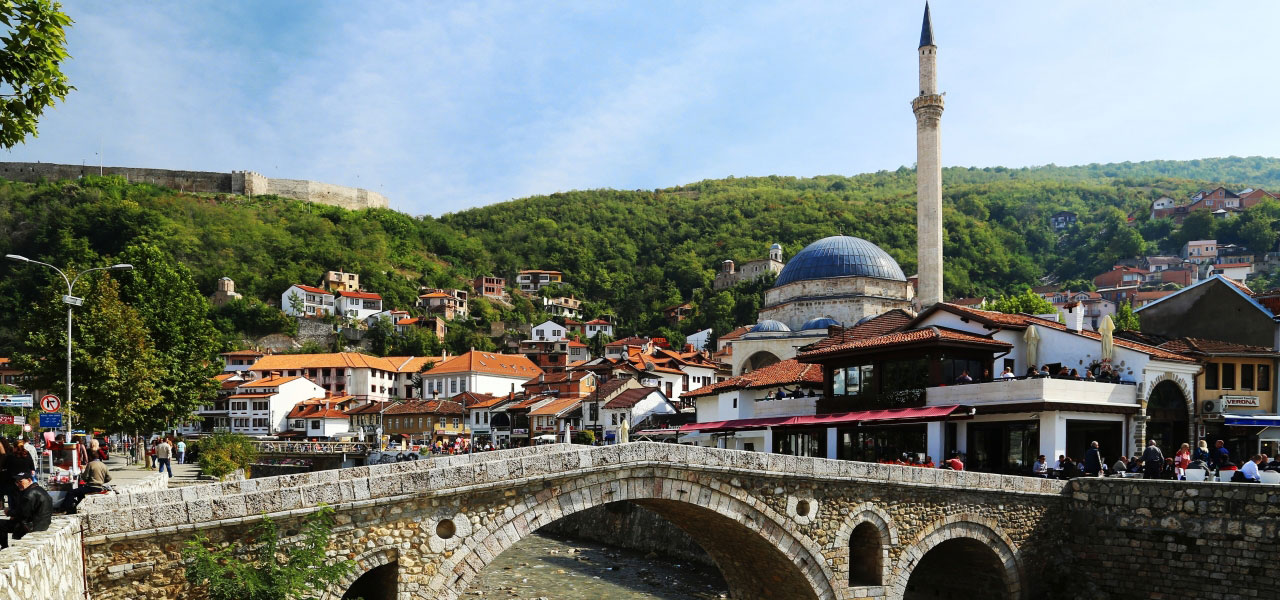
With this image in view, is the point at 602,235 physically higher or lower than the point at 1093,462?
higher

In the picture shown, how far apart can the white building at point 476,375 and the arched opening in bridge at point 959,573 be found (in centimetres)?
5315

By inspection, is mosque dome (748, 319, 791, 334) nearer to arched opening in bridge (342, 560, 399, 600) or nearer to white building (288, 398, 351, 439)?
white building (288, 398, 351, 439)

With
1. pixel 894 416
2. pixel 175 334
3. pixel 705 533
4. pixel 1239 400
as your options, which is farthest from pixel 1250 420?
pixel 175 334

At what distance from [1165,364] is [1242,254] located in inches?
3454

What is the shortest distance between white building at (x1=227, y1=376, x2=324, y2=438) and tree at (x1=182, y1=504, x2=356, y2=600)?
60.7 meters

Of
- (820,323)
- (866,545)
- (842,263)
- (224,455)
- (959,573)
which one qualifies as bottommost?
(959,573)

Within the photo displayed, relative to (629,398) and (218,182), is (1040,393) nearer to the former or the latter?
(629,398)

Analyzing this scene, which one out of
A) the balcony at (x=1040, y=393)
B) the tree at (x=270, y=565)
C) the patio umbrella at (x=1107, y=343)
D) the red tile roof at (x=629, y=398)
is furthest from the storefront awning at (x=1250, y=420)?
the red tile roof at (x=629, y=398)

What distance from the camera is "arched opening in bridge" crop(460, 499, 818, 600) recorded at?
1544 centimetres

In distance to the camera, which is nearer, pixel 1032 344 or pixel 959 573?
pixel 959 573

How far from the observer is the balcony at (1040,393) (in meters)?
20.2

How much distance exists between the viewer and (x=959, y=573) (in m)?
19.0

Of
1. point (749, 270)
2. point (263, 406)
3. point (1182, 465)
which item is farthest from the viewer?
point (749, 270)

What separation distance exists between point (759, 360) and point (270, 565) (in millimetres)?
41441
